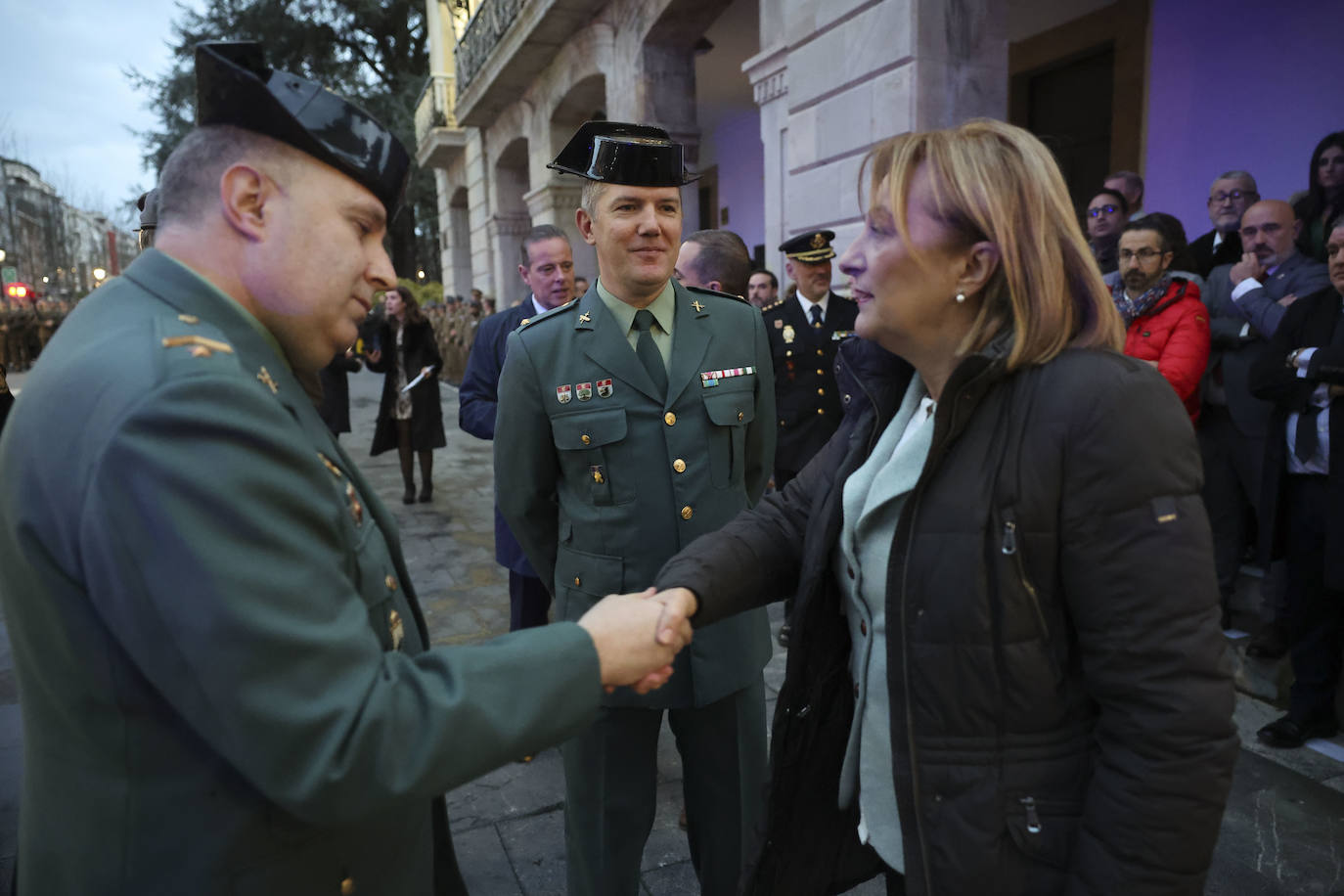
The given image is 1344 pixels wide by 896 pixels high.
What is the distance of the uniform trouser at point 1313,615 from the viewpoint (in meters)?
3.30

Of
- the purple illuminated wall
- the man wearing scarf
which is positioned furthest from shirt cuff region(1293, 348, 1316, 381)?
the purple illuminated wall

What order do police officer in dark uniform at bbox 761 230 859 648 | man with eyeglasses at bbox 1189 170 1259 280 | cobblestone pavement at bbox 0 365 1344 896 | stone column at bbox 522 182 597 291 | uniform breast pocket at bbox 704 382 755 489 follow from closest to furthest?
uniform breast pocket at bbox 704 382 755 489 < cobblestone pavement at bbox 0 365 1344 896 < man with eyeglasses at bbox 1189 170 1259 280 < police officer in dark uniform at bbox 761 230 859 648 < stone column at bbox 522 182 597 291

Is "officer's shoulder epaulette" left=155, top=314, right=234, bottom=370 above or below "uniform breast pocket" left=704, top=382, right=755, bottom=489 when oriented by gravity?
above

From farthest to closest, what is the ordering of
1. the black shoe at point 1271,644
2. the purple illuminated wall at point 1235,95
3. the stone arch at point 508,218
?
the stone arch at point 508,218 < the purple illuminated wall at point 1235,95 < the black shoe at point 1271,644

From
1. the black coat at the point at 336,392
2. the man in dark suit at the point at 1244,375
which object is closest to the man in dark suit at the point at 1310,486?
the man in dark suit at the point at 1244,375

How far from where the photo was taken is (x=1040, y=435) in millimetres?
1281

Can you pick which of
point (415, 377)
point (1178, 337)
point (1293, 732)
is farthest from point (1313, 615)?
point (415, 377)

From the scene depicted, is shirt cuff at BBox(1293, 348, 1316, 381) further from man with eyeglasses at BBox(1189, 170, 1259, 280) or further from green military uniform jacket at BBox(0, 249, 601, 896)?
green military uniform jacket at BBox(0, 249, 601, 896)

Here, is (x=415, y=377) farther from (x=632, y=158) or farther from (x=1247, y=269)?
(x=1247, y=269)

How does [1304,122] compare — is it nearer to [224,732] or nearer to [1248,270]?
[1248,270]

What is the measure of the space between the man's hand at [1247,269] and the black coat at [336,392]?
6177 millimetres

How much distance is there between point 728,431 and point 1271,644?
2976mm

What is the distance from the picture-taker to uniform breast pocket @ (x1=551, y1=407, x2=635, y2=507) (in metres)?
2.24

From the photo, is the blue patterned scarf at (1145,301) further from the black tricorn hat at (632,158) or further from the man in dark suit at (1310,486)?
the black tricorn hat at (632,158)
